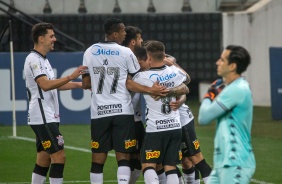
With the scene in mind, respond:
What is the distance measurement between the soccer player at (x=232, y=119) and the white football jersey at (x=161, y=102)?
273cm

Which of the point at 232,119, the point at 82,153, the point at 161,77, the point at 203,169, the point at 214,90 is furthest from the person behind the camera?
the point at 82,153

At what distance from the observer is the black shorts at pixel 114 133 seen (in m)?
11.9

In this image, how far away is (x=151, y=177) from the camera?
11438 mm

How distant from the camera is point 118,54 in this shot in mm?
11805

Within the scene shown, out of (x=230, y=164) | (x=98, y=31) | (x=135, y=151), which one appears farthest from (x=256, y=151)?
(x=98, y=31)

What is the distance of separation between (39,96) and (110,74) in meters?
0.89

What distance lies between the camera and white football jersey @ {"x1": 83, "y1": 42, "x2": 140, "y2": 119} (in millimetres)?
11805

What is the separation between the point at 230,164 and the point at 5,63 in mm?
13268

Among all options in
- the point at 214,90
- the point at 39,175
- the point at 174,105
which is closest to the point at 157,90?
the point at 174,105

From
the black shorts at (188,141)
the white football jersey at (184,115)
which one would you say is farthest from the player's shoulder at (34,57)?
the black shorts at (188,141)

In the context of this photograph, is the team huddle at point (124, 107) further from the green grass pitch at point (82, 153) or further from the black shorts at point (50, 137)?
the green grass pitch at point (82, 153)

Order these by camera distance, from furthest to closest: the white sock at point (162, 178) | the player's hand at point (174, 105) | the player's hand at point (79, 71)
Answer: the white sock at point (162, 178), the player's hand at point (174, 105), the player's hand at point (79, 71)

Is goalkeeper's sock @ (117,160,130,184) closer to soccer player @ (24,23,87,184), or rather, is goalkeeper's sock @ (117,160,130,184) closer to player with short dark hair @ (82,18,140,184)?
player with short dark hair @ (82,18,140,184)

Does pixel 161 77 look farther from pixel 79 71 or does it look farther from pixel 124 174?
pixel 124 174
